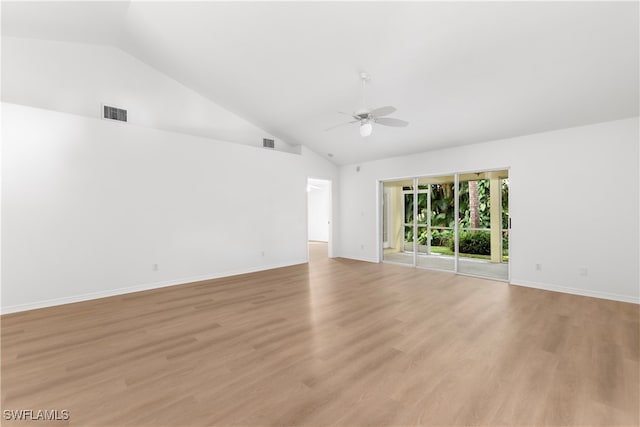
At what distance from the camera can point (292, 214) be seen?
7.22 m

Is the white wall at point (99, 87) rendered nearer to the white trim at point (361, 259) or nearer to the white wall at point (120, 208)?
the white wall at point (120, 208)

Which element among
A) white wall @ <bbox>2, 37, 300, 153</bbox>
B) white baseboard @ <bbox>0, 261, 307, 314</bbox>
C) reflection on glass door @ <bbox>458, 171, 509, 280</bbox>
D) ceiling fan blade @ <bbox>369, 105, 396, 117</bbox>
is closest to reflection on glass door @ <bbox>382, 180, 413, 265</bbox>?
reflection on glass door @ <bbox>458, 171, 509, 280</bbox>

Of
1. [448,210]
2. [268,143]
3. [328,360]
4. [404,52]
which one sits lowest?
[328,360]

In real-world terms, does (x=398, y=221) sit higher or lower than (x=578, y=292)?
higher

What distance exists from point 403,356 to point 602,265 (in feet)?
13.6

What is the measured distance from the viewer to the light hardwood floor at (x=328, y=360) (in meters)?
1.91

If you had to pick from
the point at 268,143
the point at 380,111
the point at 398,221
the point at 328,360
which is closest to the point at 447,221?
the point at 398,221

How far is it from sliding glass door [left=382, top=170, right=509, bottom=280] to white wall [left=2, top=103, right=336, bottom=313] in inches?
128

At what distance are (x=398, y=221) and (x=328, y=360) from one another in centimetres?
551

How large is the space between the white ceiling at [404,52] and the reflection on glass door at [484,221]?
1.57 meters

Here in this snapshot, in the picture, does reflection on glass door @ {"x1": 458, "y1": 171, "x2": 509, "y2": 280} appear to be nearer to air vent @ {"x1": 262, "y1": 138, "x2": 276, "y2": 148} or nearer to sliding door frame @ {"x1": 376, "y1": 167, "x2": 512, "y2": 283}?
sliding door frame @ {"x1": 376, "y1": 167, "x2": 512, "y2": 283}

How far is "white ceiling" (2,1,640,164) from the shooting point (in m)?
3.08

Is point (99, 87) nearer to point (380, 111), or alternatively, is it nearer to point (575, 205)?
point (380, 111)

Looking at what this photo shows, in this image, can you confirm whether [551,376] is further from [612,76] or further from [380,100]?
[380,100]
